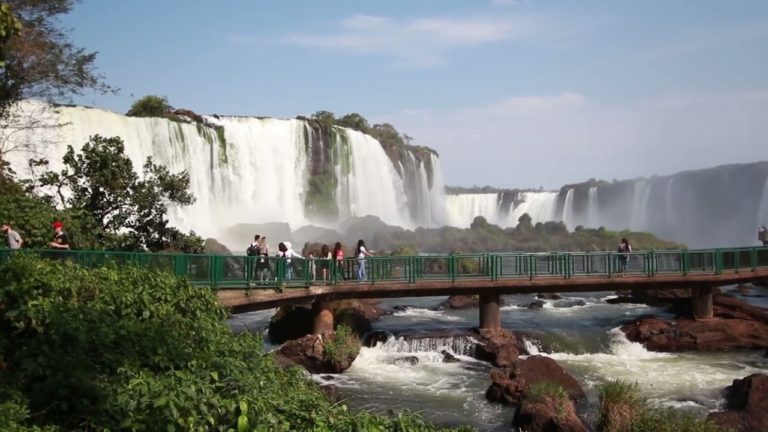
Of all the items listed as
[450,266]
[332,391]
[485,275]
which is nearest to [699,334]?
[485,275]

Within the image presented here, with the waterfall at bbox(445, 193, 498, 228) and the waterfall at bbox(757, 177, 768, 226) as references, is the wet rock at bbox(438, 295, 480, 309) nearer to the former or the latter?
the waterfall at bbox(757, 177, 768, 226)

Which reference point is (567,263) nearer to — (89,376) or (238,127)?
(89,376)

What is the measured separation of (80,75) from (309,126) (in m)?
30.3

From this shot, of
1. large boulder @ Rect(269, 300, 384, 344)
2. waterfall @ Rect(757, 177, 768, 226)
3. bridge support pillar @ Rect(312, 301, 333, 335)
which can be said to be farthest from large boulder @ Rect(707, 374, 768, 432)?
→ waterfall @ Rect(757, 177, 768, 226)

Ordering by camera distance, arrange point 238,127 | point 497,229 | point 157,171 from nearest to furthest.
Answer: point 157,171, point 238,127, point 497,229

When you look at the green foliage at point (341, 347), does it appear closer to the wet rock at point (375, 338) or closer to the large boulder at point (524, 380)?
the wet rock at point (375, 338)

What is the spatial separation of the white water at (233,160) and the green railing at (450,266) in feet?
54.0

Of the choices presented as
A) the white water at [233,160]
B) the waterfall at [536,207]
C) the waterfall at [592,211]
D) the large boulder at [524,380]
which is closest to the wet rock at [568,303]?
the large boulder at [524,380]

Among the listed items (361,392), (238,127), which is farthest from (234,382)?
(238,127)

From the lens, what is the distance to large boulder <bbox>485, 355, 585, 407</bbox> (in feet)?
44.8

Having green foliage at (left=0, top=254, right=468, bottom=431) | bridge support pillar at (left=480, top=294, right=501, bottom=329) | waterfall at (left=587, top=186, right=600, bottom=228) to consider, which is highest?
waterfall at (left=587, top=186, right=600, bottom=228)

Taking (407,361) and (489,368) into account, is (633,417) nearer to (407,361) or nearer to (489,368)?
(489,368)

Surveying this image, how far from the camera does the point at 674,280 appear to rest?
20.9 metres

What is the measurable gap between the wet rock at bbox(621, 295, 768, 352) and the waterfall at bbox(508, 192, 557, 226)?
51608 mm
